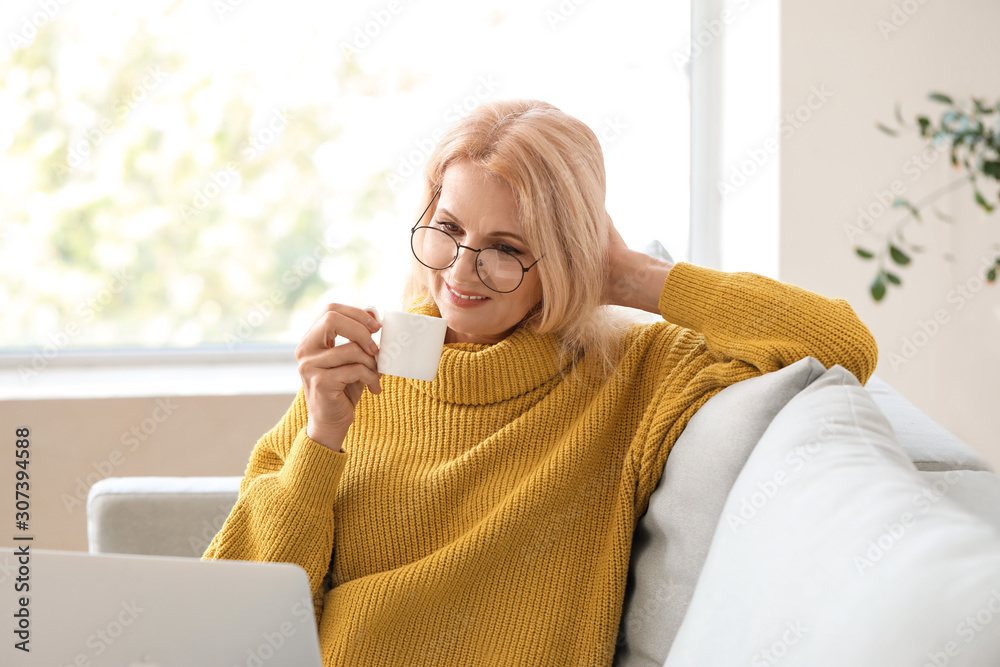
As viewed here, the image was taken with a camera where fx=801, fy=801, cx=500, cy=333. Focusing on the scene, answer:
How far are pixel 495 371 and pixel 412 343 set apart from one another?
21cm

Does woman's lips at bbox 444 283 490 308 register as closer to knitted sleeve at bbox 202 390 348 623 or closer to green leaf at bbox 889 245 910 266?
knitted sleeve at bbox 202 390 348 623

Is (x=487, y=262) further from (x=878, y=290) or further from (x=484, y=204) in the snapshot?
(x=878, y=290)

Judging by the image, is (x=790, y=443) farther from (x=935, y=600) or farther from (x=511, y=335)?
(x=511, y=335)

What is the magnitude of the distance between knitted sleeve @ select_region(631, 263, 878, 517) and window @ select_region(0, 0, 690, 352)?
4.40ft

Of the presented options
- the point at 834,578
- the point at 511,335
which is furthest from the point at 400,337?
the point at 834,578

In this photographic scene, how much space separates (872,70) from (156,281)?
209cm

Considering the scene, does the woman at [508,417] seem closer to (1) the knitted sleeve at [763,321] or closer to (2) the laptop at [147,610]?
(1) the knitted sleeve at [763,321]

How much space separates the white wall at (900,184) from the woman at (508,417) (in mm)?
975

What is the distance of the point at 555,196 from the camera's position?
3.92 ft

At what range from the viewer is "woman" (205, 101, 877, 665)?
112 centimetres

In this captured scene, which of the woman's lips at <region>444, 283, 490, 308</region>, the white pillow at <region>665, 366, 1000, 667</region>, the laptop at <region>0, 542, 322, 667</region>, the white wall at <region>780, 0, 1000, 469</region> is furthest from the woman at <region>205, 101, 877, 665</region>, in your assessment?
the white wall at <region>780, 0, 1000, 469</region>

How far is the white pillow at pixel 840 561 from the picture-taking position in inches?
21.1

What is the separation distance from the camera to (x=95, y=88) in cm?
233

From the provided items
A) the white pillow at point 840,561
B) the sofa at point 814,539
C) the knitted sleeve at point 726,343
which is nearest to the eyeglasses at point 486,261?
the knitted sleeve at point 726,343
